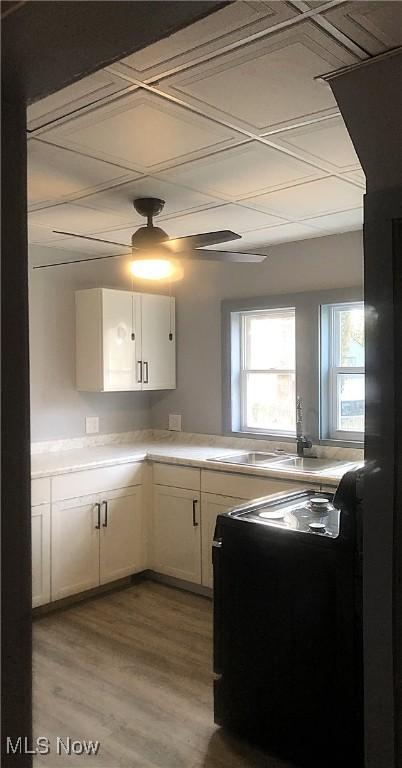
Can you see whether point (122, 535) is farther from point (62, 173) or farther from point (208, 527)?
point (62, 173)

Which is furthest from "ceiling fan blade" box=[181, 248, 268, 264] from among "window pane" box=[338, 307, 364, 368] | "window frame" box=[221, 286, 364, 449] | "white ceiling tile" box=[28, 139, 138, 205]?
"window pane" box=[338, 307, 364, 368]

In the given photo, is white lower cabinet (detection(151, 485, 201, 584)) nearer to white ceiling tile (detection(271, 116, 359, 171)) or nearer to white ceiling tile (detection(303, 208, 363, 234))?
white ceiling tile (detection(303, 208, 363, 234))

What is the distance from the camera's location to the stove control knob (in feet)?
7.34

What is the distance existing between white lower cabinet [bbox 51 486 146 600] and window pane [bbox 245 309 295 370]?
1.30m

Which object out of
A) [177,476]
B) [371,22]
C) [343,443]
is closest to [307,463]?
[343,443]

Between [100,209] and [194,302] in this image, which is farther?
[194,302]

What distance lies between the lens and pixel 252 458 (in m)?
4.24

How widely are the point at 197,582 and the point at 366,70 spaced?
3.15 m

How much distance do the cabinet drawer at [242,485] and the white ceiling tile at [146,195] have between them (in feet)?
5.22

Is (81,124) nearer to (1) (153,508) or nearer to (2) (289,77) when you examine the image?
(2) (289,77)

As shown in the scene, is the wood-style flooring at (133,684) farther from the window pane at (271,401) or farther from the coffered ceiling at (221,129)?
the coffered ceiling at (221,129)

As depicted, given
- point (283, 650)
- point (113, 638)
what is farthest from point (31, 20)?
point (113, 638)

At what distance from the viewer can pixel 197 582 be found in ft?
13.2

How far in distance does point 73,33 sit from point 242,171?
1.93m
